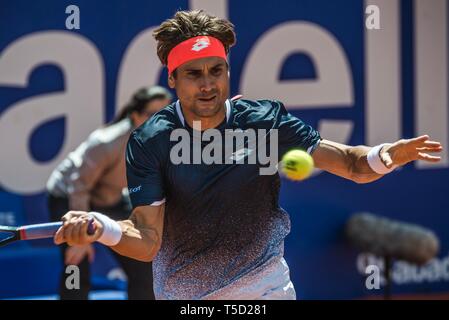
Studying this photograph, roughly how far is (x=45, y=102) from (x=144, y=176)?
3.04 meters

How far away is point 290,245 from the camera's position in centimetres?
708

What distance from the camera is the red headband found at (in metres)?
3.67

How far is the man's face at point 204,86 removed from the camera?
3648 millimetres

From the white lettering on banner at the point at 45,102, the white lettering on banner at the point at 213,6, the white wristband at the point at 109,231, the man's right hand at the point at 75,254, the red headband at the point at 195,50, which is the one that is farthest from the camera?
the white lettering on banner at the point at 213,6

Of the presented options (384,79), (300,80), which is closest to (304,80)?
(300,80)

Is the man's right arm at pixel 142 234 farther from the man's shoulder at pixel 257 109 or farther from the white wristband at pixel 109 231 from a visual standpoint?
the man's shoulder at pixel 257 109

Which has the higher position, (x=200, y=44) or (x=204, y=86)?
(x=200, y=44)

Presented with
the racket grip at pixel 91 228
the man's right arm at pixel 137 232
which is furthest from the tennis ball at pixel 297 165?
the racket grip at pixel 91 228

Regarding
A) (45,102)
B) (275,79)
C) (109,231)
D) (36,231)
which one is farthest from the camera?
(275,79)

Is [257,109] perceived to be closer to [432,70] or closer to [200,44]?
[200,44]

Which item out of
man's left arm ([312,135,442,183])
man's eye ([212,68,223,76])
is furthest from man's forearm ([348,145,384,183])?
man's eye ([212,68,223,76])

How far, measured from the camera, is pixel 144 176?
3582 millimetres

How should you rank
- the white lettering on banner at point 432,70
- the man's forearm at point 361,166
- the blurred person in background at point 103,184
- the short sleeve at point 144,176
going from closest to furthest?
1. the short sleeve at point 144,176
2. the man's forearm at point 361,166
3. the blurred person in background at point 103,184
4. the white lettering on banner at point 432,70

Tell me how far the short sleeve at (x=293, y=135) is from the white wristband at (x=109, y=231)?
75 centimetres
